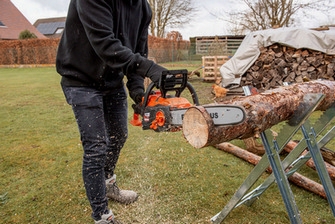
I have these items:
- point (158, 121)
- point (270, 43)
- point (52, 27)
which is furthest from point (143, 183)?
point (52, 27)

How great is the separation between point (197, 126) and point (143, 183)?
58.7 inches

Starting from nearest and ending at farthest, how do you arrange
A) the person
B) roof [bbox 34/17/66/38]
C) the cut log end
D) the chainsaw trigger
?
the cut log end
the person
the chainsaw trigger
roof [bbox 34/17/66/38]

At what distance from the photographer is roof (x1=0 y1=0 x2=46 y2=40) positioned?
30469 millimetres

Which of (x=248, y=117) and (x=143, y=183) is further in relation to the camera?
(x=143, y=183)

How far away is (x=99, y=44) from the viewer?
1.59 meters

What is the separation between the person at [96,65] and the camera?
1596mm

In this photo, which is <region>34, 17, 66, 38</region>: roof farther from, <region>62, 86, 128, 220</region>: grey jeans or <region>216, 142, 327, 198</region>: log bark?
<region>62, 86, 128, 220</region>: grey jeans

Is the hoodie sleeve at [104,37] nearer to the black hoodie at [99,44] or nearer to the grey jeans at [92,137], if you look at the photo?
the black hoodie at [99,44]

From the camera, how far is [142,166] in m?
3.04

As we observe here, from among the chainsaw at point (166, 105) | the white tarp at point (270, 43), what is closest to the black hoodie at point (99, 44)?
the chainsaw at point (166, 105)

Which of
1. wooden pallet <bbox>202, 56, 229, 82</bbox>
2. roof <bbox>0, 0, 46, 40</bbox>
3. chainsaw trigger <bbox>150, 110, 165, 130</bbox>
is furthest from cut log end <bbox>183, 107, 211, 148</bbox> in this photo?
roof <bbox>0, 0, 46, 40</bbox>

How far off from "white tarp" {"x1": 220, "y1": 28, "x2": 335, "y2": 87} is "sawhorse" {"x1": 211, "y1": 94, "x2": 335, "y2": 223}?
17.9 ft

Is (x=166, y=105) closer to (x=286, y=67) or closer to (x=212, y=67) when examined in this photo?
(x=286, y=67)

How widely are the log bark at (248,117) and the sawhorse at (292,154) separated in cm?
7
